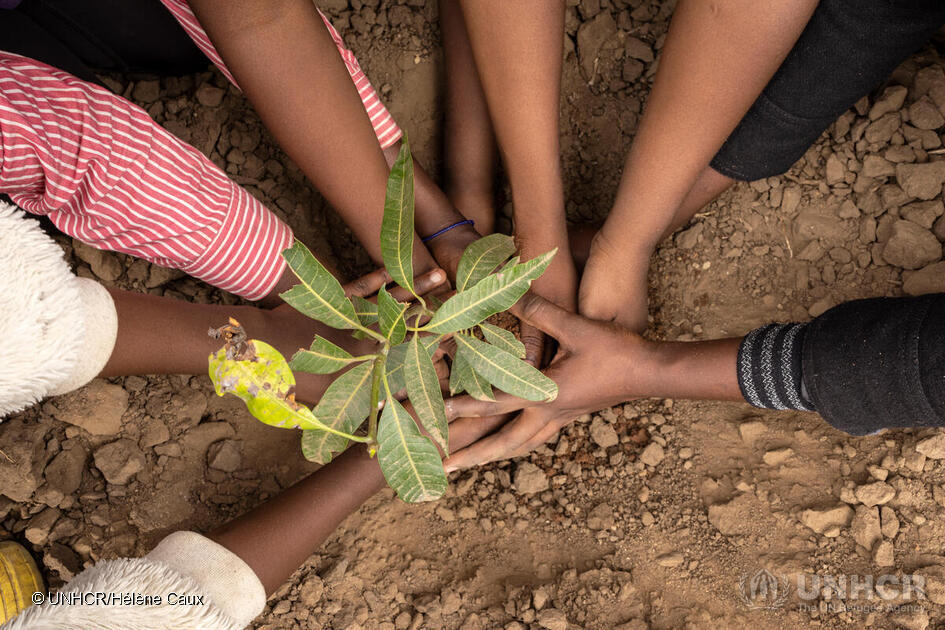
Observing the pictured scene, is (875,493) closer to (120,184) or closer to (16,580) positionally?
(120,184)

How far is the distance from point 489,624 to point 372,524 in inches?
11.3

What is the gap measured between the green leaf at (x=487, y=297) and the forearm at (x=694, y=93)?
456 mm

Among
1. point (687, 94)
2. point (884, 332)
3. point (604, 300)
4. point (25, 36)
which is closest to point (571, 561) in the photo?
point (604, 300)

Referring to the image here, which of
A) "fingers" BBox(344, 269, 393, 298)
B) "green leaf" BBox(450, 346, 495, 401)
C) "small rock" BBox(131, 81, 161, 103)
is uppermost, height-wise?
"small rock" BBox(131, 81, 161, 103)

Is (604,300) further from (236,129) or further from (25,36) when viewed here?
(25,36)

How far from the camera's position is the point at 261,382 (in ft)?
2.33

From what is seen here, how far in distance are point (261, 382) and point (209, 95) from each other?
1051mm

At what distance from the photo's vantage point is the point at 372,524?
135 cm

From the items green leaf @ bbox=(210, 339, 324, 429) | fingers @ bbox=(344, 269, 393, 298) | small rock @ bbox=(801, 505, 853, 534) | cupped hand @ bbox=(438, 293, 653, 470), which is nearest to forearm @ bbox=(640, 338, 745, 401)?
cupped hand @ bbox=(438, 293, 653, 470)

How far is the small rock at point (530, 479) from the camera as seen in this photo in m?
1.36

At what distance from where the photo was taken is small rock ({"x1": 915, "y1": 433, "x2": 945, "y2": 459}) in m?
1.19

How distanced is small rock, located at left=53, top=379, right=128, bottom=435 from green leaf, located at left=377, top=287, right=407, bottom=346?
74 centimetres

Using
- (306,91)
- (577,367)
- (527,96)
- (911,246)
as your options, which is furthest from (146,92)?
(911,246)

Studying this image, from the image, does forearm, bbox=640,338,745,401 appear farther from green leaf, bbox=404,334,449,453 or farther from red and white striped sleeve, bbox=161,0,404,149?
red and white striped sleeve, bbox=161,0,404,149
